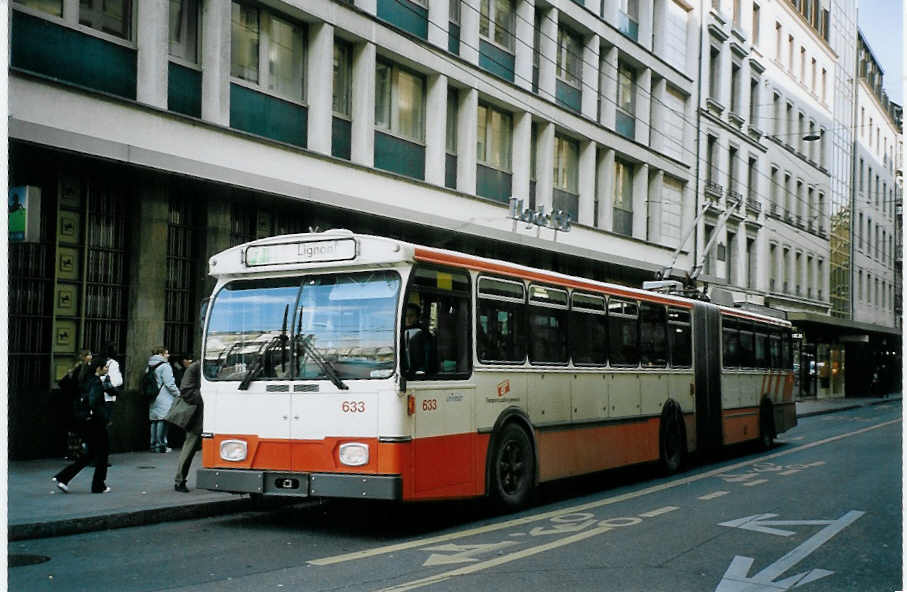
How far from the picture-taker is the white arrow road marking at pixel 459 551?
28.5 ft

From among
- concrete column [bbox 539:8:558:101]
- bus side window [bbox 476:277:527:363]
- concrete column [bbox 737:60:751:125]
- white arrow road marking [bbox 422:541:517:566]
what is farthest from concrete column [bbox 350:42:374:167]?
concrete column [bbox 737:60:751:125]

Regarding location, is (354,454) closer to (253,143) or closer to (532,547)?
(532,547)

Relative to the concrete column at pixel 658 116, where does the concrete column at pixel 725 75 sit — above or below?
above

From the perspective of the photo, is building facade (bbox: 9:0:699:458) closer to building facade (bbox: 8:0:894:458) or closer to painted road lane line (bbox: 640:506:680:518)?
building facade (bbox: 8:0:894:458)

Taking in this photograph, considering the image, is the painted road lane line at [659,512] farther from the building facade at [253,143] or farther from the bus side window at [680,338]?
the building facade at [253,143]

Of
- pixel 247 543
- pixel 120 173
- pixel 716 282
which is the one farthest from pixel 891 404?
pixel 247 543

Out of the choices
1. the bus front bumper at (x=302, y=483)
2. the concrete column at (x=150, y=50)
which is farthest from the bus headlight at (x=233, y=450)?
the concrete column at (x=150, y=50)

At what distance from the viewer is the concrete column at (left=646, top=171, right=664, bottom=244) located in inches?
1415

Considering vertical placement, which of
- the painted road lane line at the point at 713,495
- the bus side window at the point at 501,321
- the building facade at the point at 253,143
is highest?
the building facade at the point at 253,143

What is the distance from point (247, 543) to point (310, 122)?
1222cm

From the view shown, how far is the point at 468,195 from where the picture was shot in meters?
25.1

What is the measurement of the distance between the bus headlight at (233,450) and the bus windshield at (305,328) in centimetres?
64

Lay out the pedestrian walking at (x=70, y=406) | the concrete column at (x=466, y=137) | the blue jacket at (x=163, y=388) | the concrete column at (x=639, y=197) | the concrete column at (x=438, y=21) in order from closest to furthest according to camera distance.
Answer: the pedestrian walking at (x=70, y=406)
the blue jacket at (x=163, y=388)
the concrete column at (x=438, y=21)
the concrete column at (x=466, y=137)
the concrete column at (x=639, y=197)

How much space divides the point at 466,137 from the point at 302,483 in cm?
1624
